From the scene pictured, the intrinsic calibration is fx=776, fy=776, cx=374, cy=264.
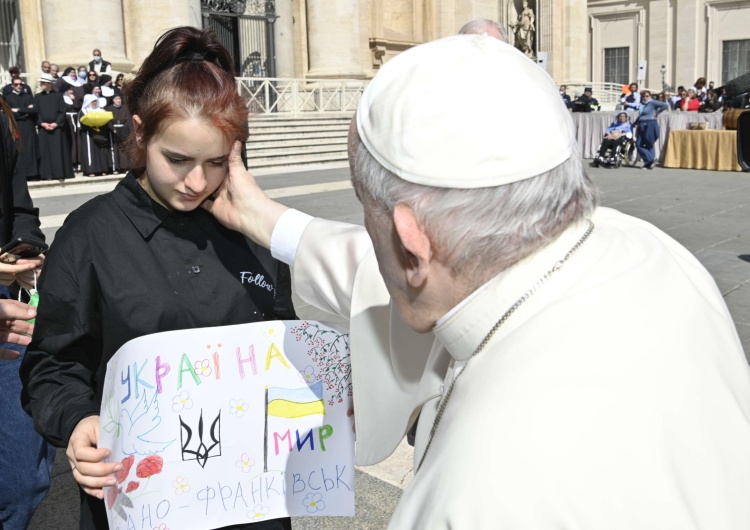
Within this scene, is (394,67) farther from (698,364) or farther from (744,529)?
(744,529)

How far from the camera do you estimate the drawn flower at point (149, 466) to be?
1562mm

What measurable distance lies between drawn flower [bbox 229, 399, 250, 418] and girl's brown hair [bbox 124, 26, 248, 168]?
60cm

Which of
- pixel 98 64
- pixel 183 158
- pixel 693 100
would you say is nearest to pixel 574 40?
pixel 693 100

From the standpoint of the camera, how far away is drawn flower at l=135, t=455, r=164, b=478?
156 centimetres

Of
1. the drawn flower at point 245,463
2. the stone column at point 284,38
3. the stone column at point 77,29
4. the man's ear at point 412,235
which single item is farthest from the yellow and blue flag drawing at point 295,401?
the stone column at point 284,38

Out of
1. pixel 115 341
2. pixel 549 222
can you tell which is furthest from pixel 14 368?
pixel 549 222

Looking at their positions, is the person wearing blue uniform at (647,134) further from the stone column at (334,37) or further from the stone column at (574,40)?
the stone column at (574,40)

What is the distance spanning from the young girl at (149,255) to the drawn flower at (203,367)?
15 cm

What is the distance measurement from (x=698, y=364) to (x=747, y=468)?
146 mm

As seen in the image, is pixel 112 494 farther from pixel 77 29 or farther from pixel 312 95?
pixel 312 95

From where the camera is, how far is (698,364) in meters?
0.97

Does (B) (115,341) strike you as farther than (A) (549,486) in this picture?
Yes

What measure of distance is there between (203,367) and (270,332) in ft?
0.54

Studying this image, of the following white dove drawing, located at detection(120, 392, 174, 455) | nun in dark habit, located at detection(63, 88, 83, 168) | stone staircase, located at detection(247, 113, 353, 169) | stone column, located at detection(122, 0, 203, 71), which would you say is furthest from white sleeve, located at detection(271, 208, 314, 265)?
stone column, located at detection(122, 0, 203, 71)
